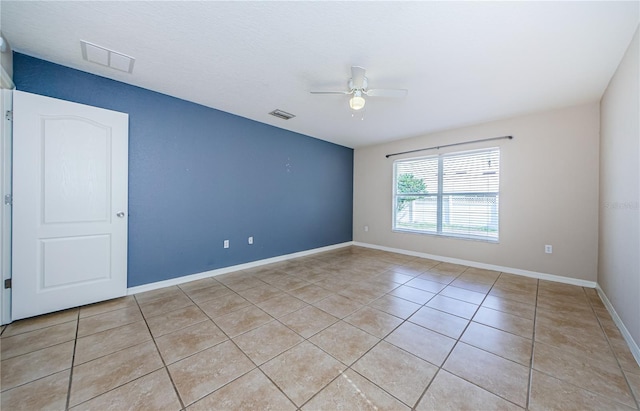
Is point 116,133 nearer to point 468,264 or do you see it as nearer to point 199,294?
point 199,294

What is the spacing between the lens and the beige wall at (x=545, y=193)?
3092mm

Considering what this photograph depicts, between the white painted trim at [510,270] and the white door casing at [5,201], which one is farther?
the white painted trim at [510,270]

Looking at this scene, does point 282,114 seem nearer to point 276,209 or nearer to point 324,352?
point 276,209

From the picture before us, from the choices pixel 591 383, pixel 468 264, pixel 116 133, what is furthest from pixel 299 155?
pixel 591 383

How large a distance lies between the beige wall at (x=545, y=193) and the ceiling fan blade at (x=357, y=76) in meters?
2.68

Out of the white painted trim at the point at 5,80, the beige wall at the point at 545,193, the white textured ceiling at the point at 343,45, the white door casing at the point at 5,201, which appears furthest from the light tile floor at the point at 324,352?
the white textured ceiling at the point at 343,45

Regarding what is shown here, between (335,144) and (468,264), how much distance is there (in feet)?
11.6

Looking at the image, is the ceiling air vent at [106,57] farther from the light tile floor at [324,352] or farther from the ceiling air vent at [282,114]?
the light tile floor at [324,352]

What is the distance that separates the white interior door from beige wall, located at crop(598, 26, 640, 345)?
4.71 m

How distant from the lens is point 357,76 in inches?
90.6

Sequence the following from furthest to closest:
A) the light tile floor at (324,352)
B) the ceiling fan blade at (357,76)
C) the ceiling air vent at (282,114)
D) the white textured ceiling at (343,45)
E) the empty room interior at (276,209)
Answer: the ceiling air vent at (282,114) → the ceiling fan blade at (357,76) → the white textured ceiling at (343,45) → the empty room interior at (276,209) → the light tile floor at (324,352)

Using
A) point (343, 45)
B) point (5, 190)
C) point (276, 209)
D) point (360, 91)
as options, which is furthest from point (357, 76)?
point (5, 190)

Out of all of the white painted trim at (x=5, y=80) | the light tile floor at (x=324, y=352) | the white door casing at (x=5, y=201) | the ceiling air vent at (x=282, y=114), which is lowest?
the light tile floor at (x=324, y=352)

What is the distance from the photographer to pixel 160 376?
4.88ft
